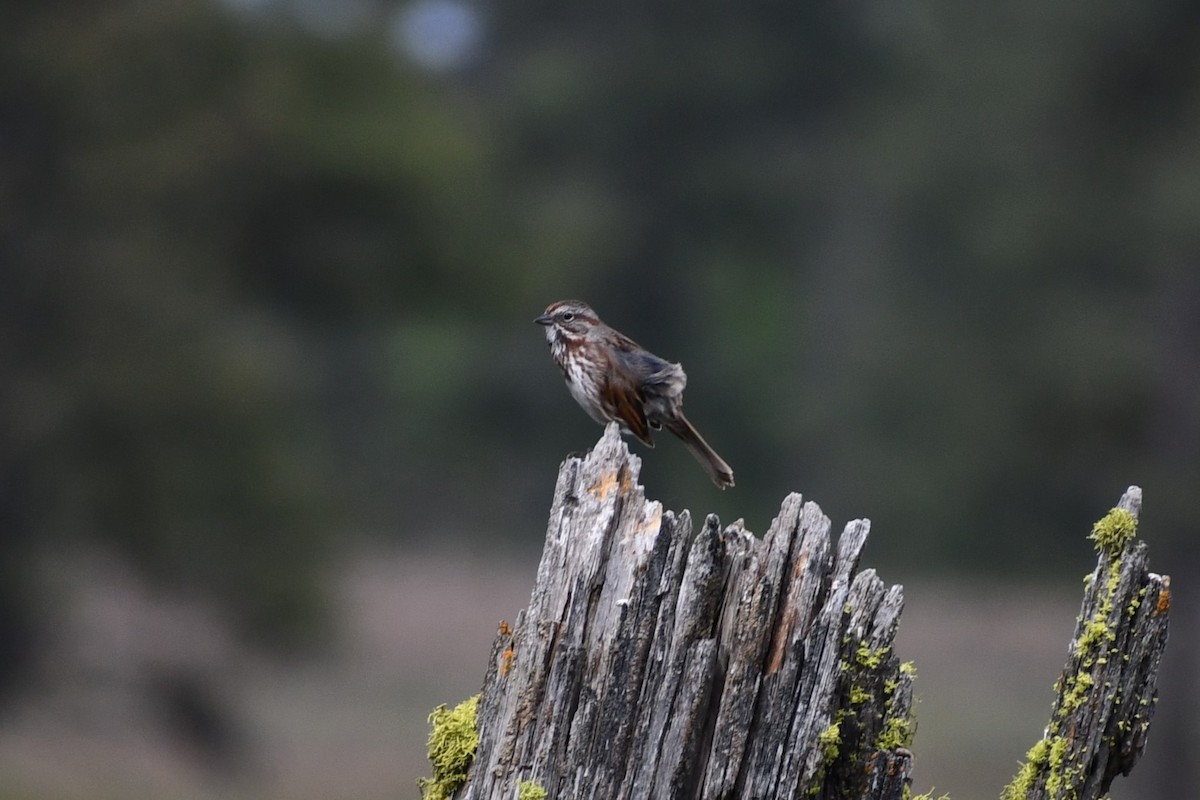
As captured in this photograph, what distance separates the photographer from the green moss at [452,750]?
4234mm

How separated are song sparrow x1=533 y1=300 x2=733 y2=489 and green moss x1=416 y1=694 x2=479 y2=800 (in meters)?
3.35

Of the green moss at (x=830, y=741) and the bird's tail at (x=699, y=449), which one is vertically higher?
the bird's tail at (x=699, y=449)

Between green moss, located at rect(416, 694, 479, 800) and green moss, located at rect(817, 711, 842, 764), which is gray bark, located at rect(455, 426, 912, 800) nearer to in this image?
green moss, located at rect(817, 711, 842, 764)

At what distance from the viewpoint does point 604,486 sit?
4211 millimetres

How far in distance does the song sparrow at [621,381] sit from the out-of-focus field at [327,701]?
900 cm

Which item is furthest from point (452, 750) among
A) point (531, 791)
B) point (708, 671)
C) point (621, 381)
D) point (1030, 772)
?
point (621, 381)

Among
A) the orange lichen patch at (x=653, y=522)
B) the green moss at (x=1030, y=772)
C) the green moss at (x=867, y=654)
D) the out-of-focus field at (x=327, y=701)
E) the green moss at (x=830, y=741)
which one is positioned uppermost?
the out-of-focus field at (x=327, y=701)

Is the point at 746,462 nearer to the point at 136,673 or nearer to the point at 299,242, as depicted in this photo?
the point at 299,242

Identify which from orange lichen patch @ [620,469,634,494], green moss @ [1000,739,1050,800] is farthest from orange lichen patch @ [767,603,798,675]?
green moss @ [1000,739,1050,800]

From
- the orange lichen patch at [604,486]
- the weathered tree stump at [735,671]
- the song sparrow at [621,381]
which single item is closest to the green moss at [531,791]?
the weathered tree stump at [735,671]

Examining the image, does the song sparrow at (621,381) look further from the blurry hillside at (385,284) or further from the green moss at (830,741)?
the blurry hillside at (385,284)

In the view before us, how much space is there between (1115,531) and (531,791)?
1449 millimetres

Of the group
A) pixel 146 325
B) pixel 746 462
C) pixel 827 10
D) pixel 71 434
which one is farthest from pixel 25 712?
pixel 827 10

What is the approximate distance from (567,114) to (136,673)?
25289 millimetres
